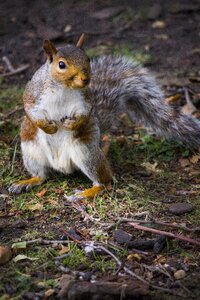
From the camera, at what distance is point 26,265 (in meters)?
Result: 2.76

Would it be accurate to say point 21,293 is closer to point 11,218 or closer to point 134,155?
point 11,218

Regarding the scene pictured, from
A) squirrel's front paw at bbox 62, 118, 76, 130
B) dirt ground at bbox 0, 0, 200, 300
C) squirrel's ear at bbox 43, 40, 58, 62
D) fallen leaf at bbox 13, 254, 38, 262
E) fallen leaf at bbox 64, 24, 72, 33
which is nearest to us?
dirt ground at bbox 0, 0, 200, 300

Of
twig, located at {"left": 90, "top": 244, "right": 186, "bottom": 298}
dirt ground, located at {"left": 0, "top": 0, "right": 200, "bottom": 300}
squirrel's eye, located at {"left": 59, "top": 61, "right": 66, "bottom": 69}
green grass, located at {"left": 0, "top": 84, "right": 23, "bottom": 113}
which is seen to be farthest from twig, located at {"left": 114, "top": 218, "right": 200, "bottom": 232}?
green grass, located at {"left": 0, "top": 84, "right": 23, "bottom": 113}

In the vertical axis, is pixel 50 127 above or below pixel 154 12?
below

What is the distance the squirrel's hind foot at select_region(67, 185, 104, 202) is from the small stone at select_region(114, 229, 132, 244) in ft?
1.37

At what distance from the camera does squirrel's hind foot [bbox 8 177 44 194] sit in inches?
137

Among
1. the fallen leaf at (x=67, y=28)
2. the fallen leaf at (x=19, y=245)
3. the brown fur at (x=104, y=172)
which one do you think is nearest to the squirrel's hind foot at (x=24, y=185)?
the brown fur at (x=104, y=172)

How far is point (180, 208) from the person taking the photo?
3240 mm

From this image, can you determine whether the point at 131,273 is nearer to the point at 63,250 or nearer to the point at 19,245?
the point at 63,250

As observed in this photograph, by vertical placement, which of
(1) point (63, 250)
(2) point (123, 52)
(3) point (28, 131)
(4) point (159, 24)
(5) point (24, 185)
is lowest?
(1) point (63, 250)

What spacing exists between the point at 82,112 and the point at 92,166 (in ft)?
1.09

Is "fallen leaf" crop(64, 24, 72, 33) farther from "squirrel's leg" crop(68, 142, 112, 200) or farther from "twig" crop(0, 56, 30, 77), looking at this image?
"squirrel's leg" crop(68, 142, 112, 200)

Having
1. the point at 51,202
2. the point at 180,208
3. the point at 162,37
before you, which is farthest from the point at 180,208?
the point at 162,37

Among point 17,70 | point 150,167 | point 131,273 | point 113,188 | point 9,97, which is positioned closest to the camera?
point 131,273
